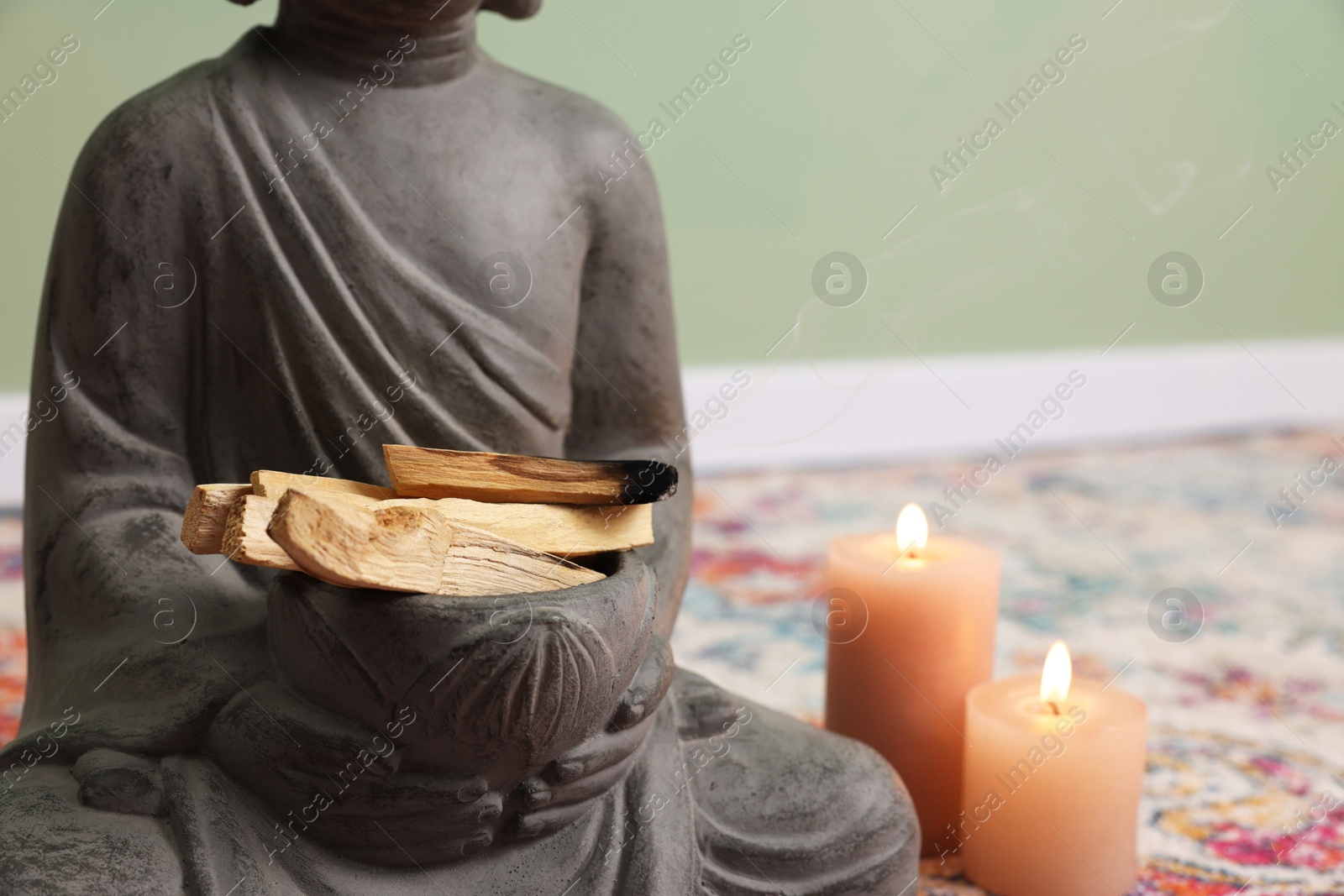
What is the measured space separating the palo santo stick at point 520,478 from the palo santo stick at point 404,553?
0.19 feet

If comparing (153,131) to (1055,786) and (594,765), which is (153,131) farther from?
(1055,786)

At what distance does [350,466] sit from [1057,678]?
0.68 m

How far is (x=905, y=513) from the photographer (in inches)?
54.9

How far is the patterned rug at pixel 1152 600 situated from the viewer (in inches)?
57.1

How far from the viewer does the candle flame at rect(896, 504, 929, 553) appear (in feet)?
4.52

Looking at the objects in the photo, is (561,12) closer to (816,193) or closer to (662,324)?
(816,193)

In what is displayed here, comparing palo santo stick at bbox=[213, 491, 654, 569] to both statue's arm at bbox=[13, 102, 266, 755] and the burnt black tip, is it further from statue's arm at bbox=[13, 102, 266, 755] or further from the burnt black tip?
statue's arm at bbox=[13, 102, 266, 755]

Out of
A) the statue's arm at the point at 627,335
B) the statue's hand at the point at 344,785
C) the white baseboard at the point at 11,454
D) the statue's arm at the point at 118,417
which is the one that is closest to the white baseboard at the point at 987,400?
the white baseboard at the point at 11,454

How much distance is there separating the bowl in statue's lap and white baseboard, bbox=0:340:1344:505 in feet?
5.98

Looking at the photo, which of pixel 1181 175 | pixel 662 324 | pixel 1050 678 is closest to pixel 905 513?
pixel 1050 678

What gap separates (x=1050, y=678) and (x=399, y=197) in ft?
2.42

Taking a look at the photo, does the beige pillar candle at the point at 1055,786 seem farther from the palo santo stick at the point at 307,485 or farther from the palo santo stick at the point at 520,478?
the palo santo stick at the point at 307,485

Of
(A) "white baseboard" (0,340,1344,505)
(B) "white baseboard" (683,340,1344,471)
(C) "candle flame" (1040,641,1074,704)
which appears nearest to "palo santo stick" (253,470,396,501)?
(C) "candle flame" (1040,641,1074,704)

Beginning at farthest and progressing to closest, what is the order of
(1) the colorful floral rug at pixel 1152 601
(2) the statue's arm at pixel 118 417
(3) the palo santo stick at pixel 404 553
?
(1) the colorful floral rug at pixel 1152 601 < (2) the statue's arm at pixel 118 417 < (3) the palo santo stick at pixel 404 553
